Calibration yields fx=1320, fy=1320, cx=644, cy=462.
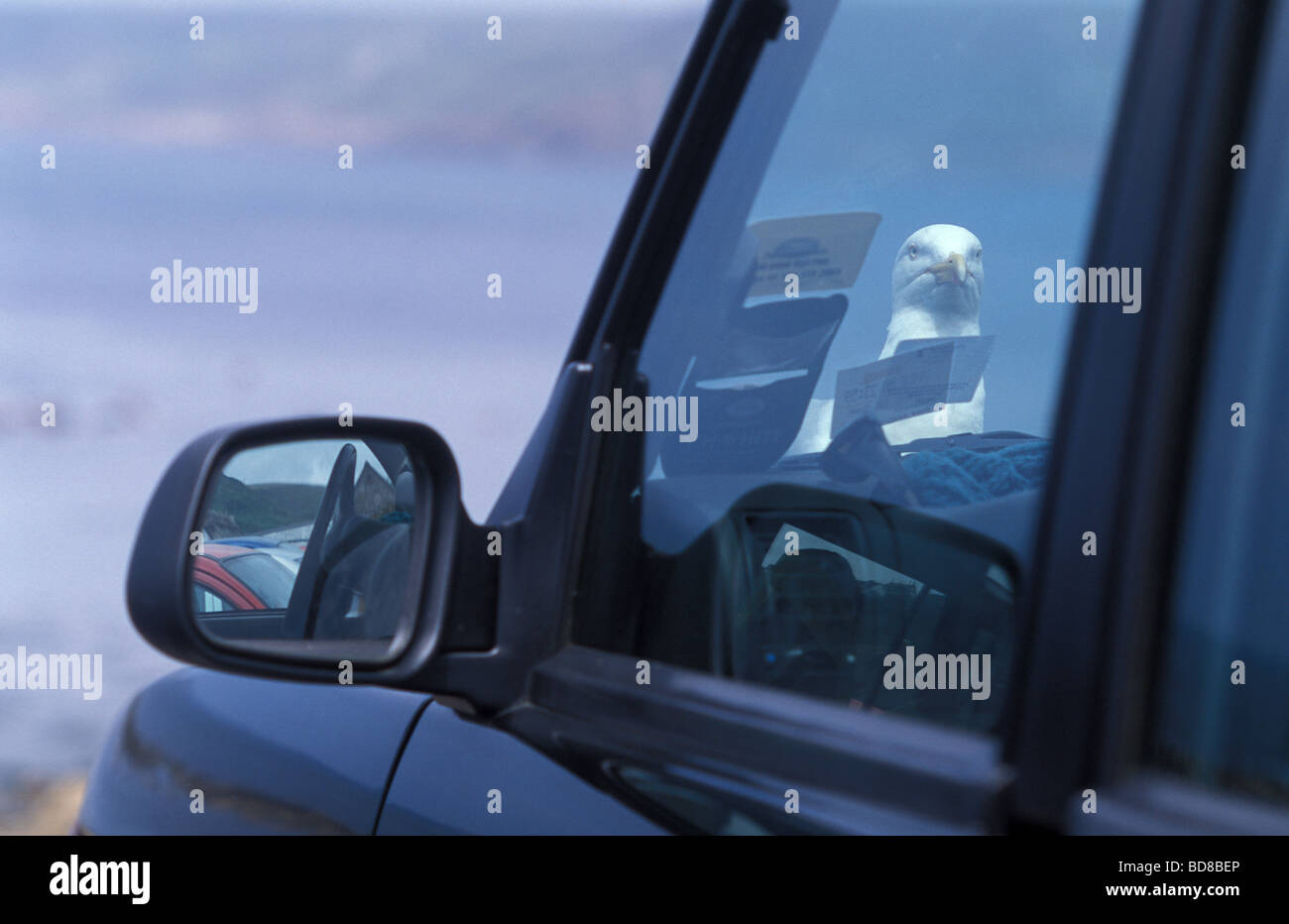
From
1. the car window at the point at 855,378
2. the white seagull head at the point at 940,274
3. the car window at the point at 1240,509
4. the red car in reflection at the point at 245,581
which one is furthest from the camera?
the red car in reflection at the point at 245,581

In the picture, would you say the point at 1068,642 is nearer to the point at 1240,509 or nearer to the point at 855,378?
the point at 1240,509

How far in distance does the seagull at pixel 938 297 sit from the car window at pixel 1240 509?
72 centimetres

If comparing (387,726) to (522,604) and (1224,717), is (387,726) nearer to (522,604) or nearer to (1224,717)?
(522,604)

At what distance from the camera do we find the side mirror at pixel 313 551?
57.4 inches

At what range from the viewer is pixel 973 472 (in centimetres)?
166

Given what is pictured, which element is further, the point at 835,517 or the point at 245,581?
the point at 245,581

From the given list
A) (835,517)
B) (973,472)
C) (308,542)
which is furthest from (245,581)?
(973,472)

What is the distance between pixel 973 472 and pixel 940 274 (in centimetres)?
34

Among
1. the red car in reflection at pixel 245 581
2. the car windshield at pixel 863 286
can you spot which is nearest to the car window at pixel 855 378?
the car windshield at pixel 863 286

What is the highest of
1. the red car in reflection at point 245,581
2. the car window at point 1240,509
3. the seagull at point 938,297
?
the seagull at point 938,297

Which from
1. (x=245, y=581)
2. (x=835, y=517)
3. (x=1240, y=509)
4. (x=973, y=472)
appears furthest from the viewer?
(x=245, y=581)

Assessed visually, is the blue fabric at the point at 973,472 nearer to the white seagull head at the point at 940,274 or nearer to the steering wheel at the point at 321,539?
the white seagull head at the point at 940,274

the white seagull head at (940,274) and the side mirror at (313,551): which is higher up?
the white seagull head at (940,274)
